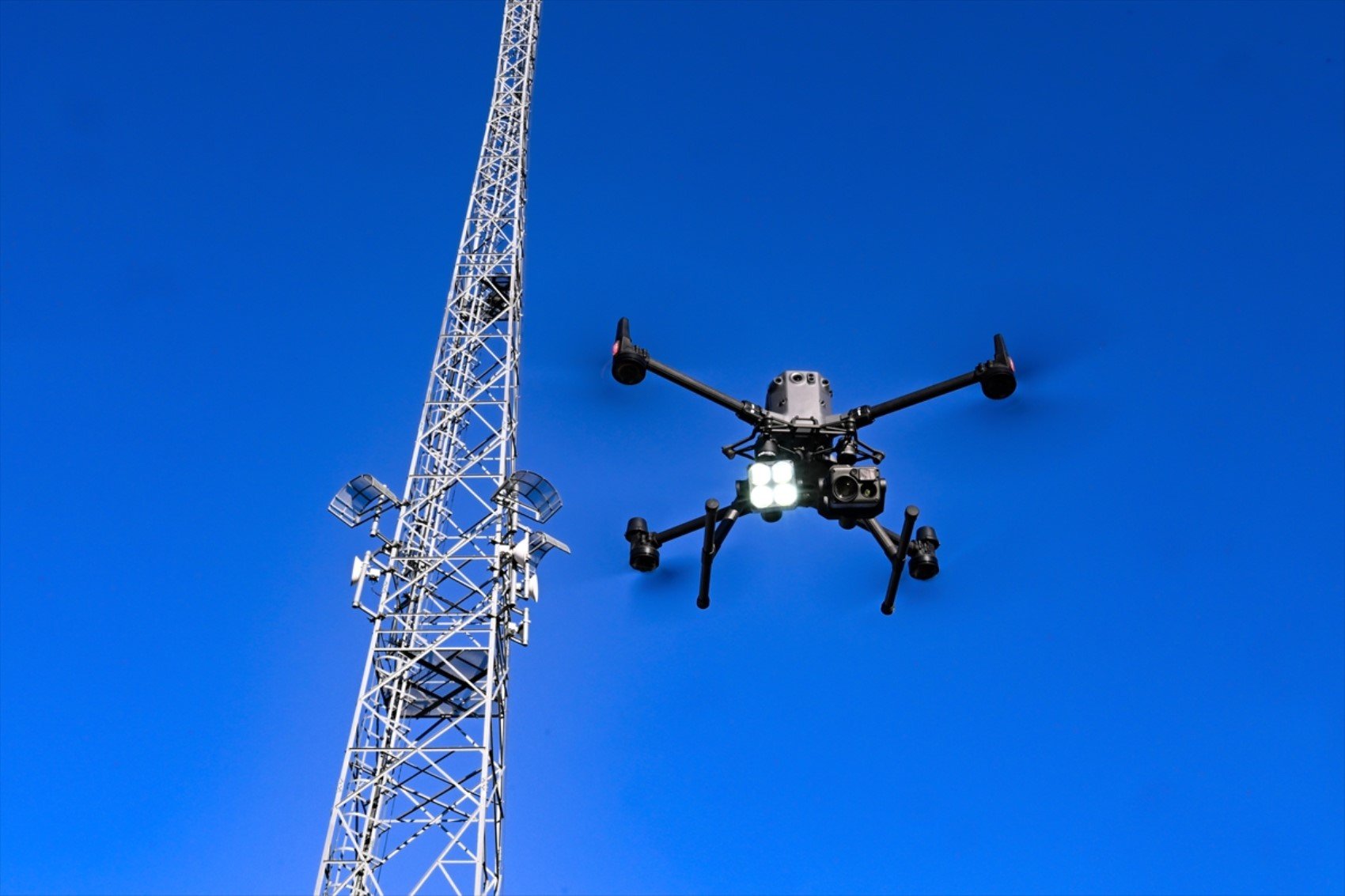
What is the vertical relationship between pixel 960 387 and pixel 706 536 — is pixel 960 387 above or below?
above

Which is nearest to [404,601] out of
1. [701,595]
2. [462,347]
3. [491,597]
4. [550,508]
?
[491,597]

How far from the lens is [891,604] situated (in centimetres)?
1289

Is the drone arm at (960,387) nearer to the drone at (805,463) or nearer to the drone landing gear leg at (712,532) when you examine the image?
the drone at (805,463)

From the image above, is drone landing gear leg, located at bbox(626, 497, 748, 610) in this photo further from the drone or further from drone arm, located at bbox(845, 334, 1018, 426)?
drone arm, located at bbox(845, 334, 1018, 426)

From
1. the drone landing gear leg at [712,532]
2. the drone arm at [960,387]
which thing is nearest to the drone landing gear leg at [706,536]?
the drone landing gear leg at [712,532]

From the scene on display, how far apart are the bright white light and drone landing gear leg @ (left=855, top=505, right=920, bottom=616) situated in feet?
4.07

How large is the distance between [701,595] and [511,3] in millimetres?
36356

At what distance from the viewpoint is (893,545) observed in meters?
13.1

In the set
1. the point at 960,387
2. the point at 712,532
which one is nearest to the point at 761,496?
the point at 712,532

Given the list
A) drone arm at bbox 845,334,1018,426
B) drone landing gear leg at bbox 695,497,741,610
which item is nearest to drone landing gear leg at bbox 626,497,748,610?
drone landing gear leg at bbox 695,497,741,610

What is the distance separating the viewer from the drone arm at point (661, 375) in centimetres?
1268

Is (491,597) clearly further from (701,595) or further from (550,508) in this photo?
(701,595)

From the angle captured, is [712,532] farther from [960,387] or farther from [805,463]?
[960,387]

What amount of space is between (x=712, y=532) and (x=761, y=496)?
0.69 metres
